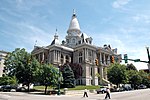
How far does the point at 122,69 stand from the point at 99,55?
3128cm

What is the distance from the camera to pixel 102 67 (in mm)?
89438

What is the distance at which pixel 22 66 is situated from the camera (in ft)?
170

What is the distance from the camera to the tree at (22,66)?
5100cm

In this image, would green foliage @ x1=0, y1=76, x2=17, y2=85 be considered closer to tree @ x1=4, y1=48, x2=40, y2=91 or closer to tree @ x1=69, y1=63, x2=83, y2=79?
tree @ x1=4, y1=48, x2=40, y2=91

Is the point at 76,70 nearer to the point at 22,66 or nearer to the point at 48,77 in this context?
the point at 22,66

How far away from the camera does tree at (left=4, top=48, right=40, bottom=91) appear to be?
51000mm

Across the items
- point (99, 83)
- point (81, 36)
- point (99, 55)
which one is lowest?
point (99, 83)

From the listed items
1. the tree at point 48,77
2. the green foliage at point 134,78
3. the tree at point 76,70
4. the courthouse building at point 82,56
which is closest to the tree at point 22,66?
the tree at point 48,77

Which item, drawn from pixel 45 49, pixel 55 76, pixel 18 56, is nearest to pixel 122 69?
pixel 55 76

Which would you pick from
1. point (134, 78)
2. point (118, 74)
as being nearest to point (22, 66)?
point (118, 74)

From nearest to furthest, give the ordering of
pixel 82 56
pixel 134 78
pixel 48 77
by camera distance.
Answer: pixel 48 77 → pixel 134 78 → pixel 82 56

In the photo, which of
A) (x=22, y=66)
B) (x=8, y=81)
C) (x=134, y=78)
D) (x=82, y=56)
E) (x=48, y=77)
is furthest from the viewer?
(x=82, y=56)

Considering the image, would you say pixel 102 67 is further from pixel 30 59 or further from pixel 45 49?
pixel 30 59

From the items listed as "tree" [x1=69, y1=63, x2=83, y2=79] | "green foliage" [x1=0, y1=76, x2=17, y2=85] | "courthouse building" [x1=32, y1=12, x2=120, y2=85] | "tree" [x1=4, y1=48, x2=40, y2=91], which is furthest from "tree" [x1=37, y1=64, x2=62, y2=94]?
"courthouse building" [x1=32, y1=12, x2=120, y2=85]
